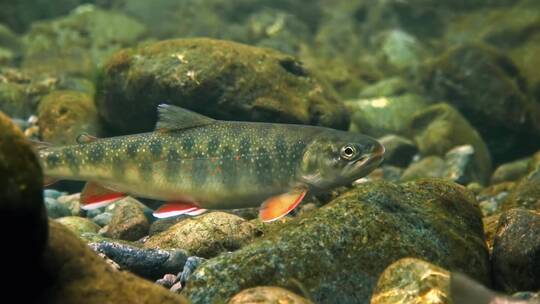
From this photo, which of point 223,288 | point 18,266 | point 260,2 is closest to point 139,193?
point 223,288

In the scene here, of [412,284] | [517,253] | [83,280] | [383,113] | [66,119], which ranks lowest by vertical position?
[383,113]

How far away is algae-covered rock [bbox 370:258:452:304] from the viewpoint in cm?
362

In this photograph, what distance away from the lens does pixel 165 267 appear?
14.6 ft

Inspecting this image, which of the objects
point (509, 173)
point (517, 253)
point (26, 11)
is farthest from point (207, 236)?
point (26, 11)

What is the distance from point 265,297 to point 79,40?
1720 cm

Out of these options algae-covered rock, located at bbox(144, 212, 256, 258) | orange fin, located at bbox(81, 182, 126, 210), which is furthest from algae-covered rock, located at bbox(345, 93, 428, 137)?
algae-covered rock, located at bbox(144, 212, 256, 258)

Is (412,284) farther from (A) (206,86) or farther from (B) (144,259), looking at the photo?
(A) (206,86)

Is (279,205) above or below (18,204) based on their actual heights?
below

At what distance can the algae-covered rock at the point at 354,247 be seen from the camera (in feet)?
12.7

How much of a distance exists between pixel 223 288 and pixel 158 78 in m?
4.61

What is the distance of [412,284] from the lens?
3.74 meters

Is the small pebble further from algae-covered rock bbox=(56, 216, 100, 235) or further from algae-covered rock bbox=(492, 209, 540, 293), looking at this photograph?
algae-covered rock bbox=(492, 209, 540, 293)

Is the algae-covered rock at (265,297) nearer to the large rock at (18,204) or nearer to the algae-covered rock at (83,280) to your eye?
the algae-covered rock at (83,280)

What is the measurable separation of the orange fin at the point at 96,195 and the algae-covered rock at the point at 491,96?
9424 mm
